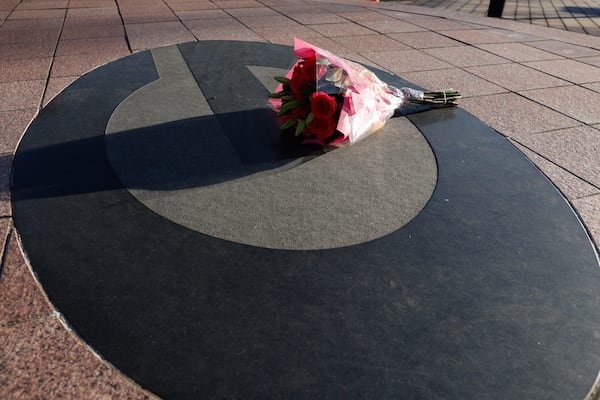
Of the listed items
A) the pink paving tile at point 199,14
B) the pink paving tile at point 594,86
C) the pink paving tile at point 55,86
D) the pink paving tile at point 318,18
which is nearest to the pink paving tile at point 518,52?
the pink paving tile at point 594,86

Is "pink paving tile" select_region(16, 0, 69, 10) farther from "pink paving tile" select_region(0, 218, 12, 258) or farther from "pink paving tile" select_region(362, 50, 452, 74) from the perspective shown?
"pink paving tile" select_region(0, 218, 12, 258)

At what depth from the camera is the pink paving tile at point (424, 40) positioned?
23.4 feet

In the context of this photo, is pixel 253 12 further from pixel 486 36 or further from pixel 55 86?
pixel 55 86

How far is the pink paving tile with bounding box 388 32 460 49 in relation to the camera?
714 cm

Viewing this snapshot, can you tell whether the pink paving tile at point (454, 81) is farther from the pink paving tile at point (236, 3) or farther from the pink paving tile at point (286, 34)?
the pink paving tile at point (236, 3)

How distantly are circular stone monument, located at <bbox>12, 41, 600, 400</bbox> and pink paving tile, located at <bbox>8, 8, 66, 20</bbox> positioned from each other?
513cm

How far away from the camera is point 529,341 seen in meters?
2.12

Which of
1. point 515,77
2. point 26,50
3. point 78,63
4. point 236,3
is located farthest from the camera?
point 236,3

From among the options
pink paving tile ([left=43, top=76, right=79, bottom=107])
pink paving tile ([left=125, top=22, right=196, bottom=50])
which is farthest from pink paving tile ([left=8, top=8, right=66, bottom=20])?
pink paving tile ([left=43, top=76, right=79, bottom=107])

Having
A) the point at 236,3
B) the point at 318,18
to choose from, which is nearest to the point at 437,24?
the point at 318,18

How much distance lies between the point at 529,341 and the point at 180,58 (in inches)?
197

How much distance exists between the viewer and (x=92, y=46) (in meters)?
6.19

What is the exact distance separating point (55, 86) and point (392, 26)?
5.86 metres

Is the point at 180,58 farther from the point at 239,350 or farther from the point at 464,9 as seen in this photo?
the point at 464,9
